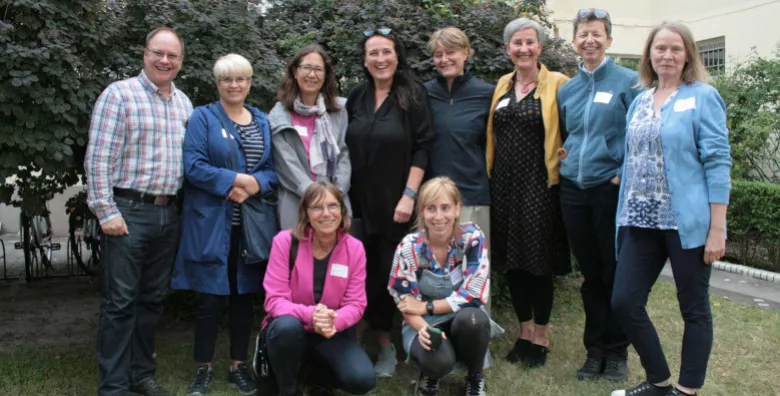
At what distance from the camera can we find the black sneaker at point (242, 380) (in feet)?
12.8

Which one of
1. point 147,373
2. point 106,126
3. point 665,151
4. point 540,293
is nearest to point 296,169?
point 106,126

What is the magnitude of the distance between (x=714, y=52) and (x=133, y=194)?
12908 mm

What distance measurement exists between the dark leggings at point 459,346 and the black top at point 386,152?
0.71 metres

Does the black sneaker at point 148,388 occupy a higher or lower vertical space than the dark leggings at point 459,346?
lower

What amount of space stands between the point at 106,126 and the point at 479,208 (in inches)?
86.6

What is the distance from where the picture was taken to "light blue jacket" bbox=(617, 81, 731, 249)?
3.20m

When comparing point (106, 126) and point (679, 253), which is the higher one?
point (106, 126)

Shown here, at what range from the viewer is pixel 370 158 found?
13.1ft

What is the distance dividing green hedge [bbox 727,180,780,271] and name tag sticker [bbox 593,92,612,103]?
4768 millimetres

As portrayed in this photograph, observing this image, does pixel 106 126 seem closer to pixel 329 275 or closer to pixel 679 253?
pixel 329 275

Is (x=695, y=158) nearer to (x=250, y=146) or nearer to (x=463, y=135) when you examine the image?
(x=463, y=135)

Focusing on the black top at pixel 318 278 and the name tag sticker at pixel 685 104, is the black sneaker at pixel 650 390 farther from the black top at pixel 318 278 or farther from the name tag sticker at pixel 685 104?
the black top at pixel 318 278

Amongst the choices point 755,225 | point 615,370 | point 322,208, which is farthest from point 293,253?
point 755,225

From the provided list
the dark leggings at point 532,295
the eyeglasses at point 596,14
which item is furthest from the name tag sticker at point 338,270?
the eyeglasses at point 596,14
